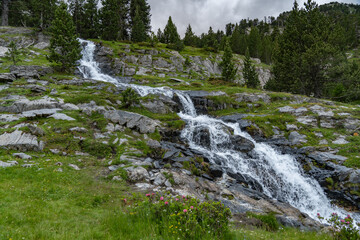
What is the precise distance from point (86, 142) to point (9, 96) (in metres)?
13.0

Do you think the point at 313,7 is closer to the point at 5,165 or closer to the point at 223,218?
A: the point at 223,218

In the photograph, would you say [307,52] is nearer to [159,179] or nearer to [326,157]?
[326,157]

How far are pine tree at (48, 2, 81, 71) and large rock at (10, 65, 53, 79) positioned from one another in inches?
98.0

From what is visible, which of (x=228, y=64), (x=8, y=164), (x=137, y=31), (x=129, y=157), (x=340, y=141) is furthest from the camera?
(x=137, y=31)

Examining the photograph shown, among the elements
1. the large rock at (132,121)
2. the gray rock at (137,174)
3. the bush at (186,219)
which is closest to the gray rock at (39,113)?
the large rock at (132,121)

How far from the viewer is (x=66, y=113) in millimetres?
17281

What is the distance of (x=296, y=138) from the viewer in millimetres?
19047

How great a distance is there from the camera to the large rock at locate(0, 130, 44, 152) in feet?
39.0

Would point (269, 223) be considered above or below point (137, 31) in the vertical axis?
below

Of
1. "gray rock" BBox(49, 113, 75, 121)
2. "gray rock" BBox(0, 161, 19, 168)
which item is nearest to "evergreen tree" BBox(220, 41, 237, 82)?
"gray rock" BBox(49, 113, 75, 121)

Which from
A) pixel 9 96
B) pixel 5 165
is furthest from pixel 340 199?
pixel 9 96

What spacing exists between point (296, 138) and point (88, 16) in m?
68.1

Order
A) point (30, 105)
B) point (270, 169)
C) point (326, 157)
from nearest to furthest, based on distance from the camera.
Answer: point (270, 169)
point (326, 157)
point (30, 105)

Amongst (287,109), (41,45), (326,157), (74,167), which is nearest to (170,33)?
(41,45)
